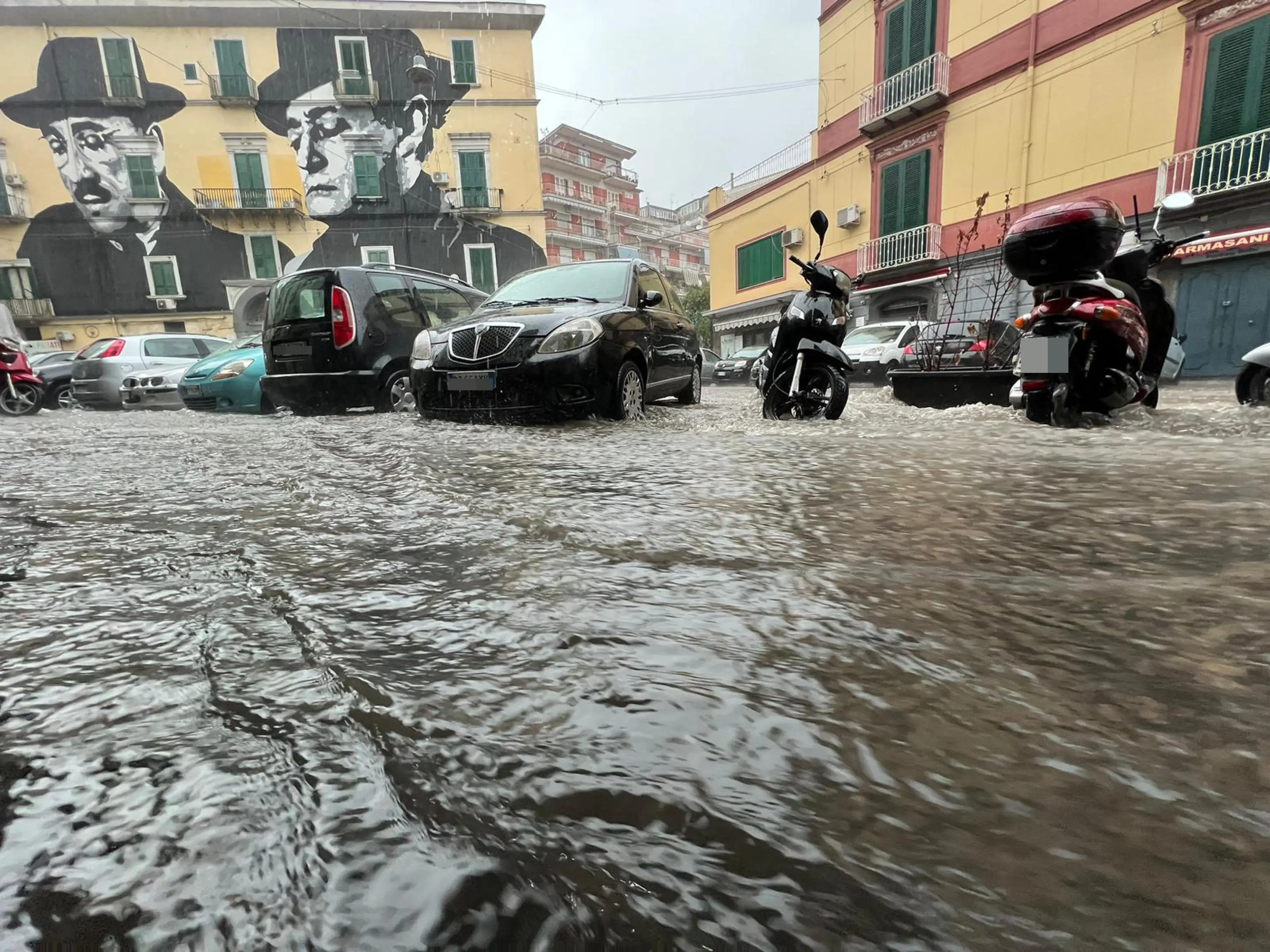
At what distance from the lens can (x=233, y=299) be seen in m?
21.6

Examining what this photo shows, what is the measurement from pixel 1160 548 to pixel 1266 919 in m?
1.21

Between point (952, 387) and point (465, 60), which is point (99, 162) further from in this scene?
point (952, 387)

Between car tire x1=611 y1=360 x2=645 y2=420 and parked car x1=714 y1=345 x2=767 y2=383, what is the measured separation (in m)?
10.1

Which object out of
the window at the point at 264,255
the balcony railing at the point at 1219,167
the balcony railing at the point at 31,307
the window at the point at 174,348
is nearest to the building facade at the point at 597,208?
the window at the point at 264,255

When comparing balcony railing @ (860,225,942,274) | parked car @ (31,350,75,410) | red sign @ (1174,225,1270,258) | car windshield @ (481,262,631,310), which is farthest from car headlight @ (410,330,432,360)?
balcony railing @ (860,225,942,274)

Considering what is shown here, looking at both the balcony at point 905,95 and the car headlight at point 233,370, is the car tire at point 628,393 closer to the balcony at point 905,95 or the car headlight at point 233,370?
the car headlight at point 233,370

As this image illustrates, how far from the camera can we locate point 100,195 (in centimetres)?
2086

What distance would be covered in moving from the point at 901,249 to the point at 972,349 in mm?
10187

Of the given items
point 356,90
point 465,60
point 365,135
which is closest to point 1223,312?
point 465,60

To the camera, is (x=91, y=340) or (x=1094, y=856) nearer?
(x=1094, y=856)

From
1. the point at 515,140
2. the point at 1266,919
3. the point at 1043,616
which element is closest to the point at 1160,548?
the point at 1043,616

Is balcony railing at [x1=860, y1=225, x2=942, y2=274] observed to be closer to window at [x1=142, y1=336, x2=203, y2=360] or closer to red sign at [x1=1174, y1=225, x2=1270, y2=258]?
red sign at [x1=1174, y1=225, x2=1270, y2=258]

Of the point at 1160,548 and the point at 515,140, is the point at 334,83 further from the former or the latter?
the point at 1160,548

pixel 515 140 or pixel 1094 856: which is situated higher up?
pixel 515 140
